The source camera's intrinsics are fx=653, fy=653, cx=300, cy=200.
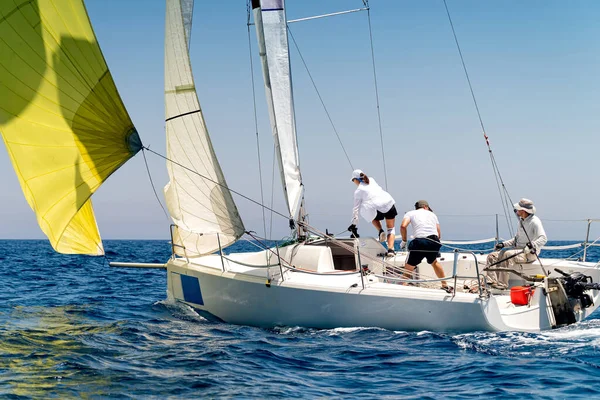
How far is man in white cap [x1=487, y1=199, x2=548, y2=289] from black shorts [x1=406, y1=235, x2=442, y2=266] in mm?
907

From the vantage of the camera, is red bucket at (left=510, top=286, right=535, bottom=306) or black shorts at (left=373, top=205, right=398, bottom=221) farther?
black shorts at (left=373, top=205, right=398, bottom=221)

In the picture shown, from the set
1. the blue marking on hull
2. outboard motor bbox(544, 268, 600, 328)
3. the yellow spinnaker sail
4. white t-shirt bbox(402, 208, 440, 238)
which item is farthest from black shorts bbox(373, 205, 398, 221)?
the yellow spinnaker sail

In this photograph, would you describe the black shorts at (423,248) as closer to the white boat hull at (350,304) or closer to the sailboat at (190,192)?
the sailboat at (190,192)

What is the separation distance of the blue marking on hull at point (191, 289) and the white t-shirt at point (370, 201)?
2733 millimetres

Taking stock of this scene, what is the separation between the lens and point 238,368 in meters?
6.66

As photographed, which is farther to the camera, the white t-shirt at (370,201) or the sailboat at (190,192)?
the white t-shirt at (370,201)

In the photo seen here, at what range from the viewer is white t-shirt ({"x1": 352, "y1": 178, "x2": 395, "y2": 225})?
1055 cm

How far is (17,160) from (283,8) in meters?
4.57

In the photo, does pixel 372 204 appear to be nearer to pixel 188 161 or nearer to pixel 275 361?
pixel 188 161

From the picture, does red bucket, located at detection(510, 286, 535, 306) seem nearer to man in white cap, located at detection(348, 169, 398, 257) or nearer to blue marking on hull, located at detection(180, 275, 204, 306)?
man in white cap, located at detection(348, 169, 398, 257)

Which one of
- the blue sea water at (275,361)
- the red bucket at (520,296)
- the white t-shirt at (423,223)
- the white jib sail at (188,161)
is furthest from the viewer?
the white jib sail at (188,161)

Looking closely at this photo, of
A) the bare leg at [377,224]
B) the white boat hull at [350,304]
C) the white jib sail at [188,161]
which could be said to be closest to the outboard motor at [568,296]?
the white boat hull at [350,304]

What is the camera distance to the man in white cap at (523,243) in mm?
9305

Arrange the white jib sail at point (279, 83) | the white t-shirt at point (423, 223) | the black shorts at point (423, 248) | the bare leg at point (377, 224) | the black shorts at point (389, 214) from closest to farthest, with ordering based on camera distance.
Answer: the black shorts at point (423, 248), the white t-shirt at point (423, 223), the white jib sail at point (279, 83), the black shorts at point (389, 214), the bare leg at point (377, 224)
